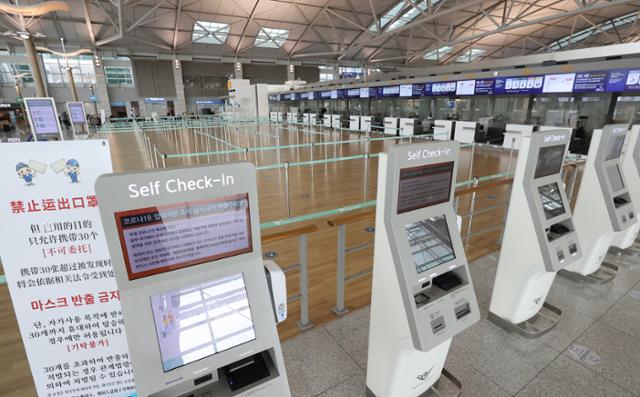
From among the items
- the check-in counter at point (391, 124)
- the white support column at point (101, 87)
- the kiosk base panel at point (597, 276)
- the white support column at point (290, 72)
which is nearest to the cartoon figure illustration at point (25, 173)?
the kiosk base panel at point (597, 276)

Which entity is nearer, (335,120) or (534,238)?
(534,238)

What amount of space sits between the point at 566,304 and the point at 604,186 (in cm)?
113

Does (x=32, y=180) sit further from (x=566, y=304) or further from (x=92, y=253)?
(x=566, y=304)

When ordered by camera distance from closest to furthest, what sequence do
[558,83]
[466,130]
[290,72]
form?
[558,83] < [466,130] < [290,72]

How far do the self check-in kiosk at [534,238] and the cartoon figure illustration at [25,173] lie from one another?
261 centimetres

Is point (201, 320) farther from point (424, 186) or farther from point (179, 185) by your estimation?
point (424, 186)

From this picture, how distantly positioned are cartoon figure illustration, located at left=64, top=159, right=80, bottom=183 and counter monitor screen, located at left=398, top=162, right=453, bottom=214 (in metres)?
1.34

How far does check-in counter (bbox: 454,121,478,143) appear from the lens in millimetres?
10551

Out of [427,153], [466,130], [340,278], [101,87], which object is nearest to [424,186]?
[427,153]

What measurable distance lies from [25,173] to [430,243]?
5.74 ft

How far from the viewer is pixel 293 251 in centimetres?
Answer: 369

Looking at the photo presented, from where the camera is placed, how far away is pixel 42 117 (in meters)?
7.50

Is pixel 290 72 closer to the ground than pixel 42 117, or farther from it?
farther from it

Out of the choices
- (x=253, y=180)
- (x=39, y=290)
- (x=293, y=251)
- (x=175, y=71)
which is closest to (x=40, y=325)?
(x=39, y=290)
